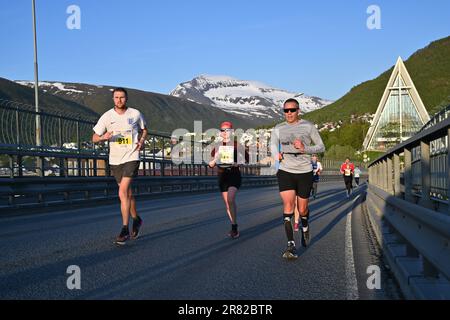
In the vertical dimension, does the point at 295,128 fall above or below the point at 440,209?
above

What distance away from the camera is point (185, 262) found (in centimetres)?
684

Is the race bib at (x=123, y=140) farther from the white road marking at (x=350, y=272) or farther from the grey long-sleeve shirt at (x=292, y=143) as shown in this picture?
the white road marking at (x=350, y=272)

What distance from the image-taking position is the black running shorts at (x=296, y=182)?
763 cm

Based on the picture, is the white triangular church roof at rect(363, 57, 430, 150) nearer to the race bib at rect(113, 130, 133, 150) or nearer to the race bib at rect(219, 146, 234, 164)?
the race bib at rect(219, 146, 234, 164)

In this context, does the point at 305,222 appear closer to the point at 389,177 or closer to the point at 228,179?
the point at 228,179

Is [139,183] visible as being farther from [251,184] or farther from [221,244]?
[251,184]

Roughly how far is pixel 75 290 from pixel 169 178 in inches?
701

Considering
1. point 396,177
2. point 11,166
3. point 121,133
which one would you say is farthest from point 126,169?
point 11,166

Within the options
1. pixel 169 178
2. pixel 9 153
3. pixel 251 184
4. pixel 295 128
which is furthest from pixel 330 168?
pixel 295 128

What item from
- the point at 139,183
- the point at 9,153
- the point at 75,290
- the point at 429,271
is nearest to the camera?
the point at 429,271

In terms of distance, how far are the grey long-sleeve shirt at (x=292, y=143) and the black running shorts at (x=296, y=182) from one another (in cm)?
5

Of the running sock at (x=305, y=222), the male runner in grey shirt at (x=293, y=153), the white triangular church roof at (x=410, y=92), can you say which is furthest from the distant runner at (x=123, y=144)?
the white triangular church roof at (x=410, y=92)
